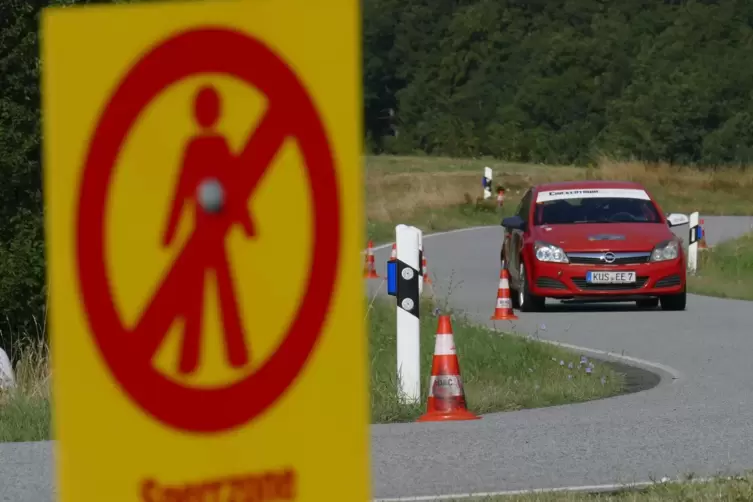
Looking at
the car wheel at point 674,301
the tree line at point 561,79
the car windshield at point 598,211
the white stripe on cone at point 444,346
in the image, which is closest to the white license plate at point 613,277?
the car wheel at point 674,301

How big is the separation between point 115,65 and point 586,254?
55.1ft

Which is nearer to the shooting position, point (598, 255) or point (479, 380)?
point (479, 380)

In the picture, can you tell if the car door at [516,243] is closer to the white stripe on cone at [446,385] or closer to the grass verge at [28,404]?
the grass verge at [28,404]

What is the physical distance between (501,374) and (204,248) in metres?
10.1

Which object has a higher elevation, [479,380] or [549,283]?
[549,283]

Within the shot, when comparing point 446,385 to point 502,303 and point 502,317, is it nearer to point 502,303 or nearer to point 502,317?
point 502,317

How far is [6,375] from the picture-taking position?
448 inches

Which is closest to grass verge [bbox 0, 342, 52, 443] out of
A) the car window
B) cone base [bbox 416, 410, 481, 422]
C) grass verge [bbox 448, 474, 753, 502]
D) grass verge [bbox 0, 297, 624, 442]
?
grass verge [bbox 0, 297, 624, 442]

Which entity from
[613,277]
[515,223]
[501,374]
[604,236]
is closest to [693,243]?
[515,223]

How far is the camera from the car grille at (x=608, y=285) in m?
18.9

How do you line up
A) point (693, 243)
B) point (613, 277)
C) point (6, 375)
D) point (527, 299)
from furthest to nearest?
1. point (693, 243)
2. point (527, 299)
3. point (613, 277)
4. point (6, 375)

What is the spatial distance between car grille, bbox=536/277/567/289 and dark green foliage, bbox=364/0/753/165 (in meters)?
56.5

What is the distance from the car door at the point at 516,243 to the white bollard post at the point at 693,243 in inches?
199

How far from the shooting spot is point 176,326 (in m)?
2.44
